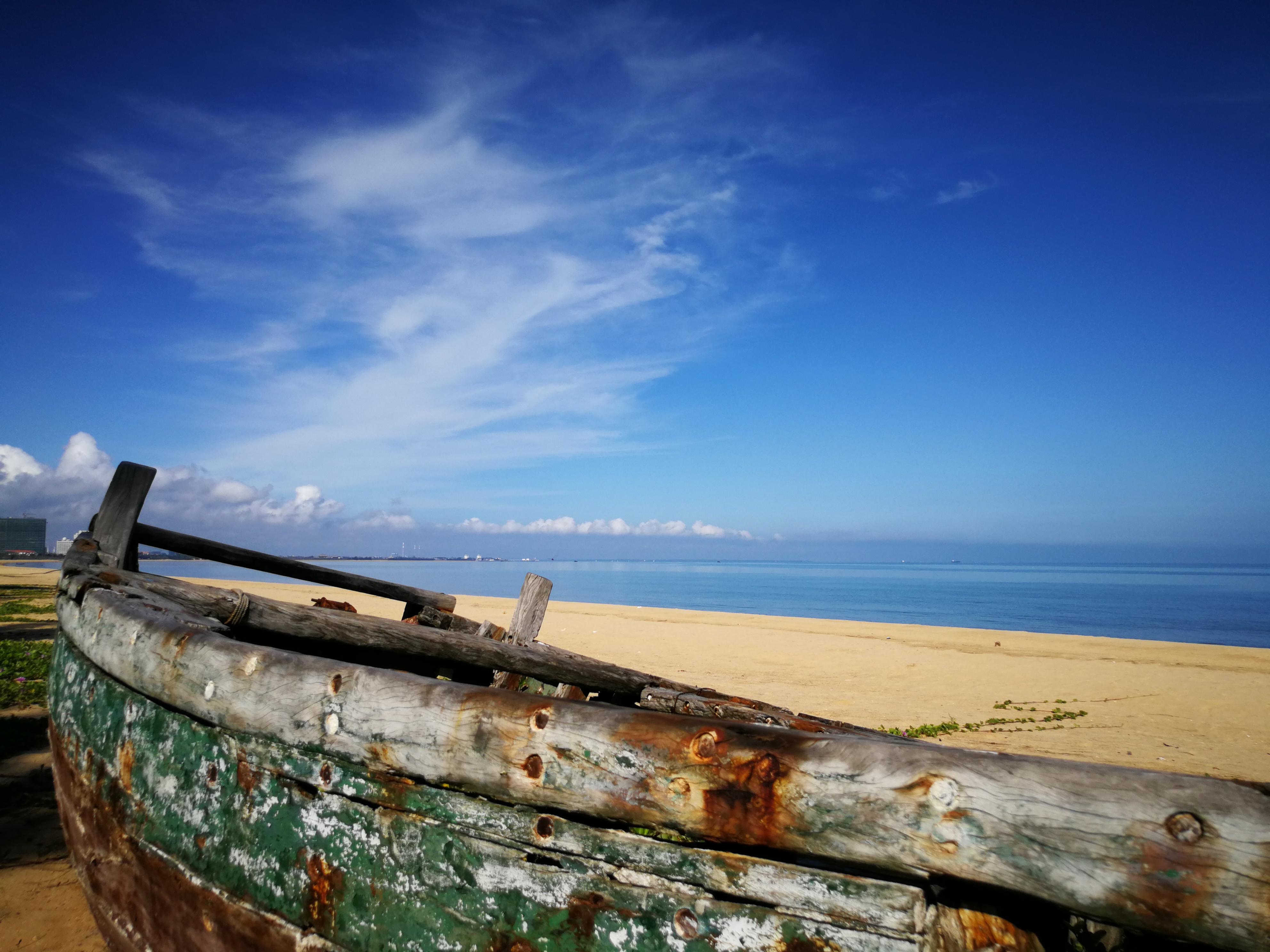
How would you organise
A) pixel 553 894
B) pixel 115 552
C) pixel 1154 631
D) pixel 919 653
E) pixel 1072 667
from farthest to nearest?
pixel 1154 631 → pixel 919 653 → pixel 1072 667 → pixel 115 552 → pixel 553 894

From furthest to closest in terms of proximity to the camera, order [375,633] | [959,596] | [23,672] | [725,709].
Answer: [959,596] → [23,672] → [375,633] → [725,709]

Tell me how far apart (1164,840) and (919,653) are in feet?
54.1

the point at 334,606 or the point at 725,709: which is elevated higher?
the point at 334,606

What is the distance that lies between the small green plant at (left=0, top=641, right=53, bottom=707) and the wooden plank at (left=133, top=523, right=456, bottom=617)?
1.41m

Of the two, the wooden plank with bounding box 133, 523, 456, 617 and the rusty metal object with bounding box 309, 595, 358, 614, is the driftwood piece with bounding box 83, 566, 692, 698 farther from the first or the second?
the wooden plank with bounding box 133, 523, 456, 617

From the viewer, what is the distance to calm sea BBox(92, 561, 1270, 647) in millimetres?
28562

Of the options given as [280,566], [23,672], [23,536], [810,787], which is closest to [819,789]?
[810,787]

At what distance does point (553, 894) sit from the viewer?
1477mm

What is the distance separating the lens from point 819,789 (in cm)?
127

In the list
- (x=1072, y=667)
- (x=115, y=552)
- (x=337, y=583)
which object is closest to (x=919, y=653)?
(x=1072, y=667)

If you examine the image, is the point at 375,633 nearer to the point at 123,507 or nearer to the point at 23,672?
the point at 123,507

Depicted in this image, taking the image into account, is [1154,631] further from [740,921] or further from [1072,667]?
[740,921]

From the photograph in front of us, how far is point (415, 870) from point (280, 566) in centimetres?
425

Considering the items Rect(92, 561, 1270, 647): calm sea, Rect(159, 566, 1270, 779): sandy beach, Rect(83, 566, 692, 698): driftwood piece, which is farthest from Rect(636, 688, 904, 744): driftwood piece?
Rect(92, 561, 1270, 647): calm sea
